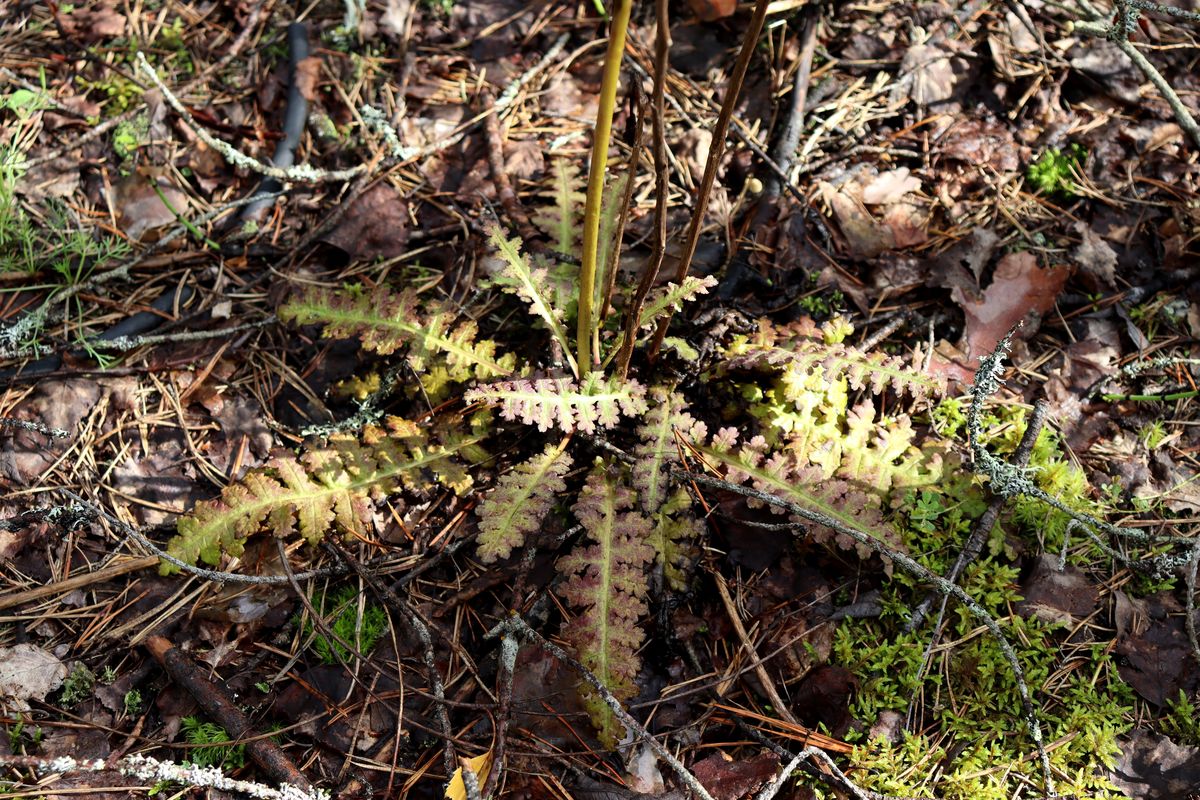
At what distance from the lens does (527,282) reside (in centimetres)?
260

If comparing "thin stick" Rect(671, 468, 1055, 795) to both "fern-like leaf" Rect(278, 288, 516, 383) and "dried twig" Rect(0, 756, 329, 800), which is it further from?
"dried twig" Rect(0, 756, 329, 800)

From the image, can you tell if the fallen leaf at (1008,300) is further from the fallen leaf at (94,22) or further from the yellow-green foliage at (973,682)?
the fallen leaf at (94,22)

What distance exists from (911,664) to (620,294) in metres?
1.46

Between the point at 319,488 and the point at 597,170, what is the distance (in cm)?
126

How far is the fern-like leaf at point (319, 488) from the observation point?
7.61 feet

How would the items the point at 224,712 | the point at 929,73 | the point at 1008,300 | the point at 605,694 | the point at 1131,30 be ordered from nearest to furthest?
the point at 605,694 → the point at 224,712 → the point at 1131,30 → the point at 1008,300 → the point at 929,73

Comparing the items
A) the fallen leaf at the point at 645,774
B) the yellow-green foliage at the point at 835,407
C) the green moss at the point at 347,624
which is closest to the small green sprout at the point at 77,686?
the green moss at the point at 347,624

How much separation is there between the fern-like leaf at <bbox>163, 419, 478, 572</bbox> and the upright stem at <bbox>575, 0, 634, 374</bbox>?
19.9 inches

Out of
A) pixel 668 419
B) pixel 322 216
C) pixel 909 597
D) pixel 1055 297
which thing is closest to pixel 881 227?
pixel 1055 297

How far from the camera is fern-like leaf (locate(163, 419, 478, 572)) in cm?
232

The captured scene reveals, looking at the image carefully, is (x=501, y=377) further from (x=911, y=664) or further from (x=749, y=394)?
(x=911, y=664)

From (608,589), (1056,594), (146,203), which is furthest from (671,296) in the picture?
(146,203)

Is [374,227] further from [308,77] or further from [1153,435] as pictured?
[1153,435]

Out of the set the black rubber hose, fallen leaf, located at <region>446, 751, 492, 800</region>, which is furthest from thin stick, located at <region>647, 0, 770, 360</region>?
the black rubber hose
